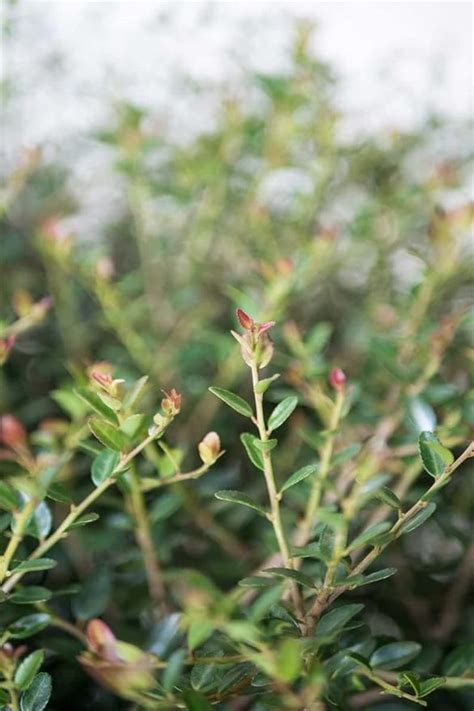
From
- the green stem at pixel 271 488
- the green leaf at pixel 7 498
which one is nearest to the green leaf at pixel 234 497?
the green stem at pixel 271 488

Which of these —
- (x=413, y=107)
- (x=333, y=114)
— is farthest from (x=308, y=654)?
(x=413, y=107)

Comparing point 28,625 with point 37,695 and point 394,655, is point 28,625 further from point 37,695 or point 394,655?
point 394,655

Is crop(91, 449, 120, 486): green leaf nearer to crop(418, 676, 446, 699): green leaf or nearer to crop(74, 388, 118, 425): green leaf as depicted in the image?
crop(74, 388, 118, 425): green leaf

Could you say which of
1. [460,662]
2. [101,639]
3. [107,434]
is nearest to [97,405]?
[107,434]

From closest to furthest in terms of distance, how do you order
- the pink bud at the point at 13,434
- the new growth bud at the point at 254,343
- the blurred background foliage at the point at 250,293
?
the new growth bud at the point at 254,343 → the pink bud at the point at 13,434 → the blurred background foliage at the point at 250,293

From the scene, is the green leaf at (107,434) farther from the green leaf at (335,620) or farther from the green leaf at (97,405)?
the green leaf at (335,620)
